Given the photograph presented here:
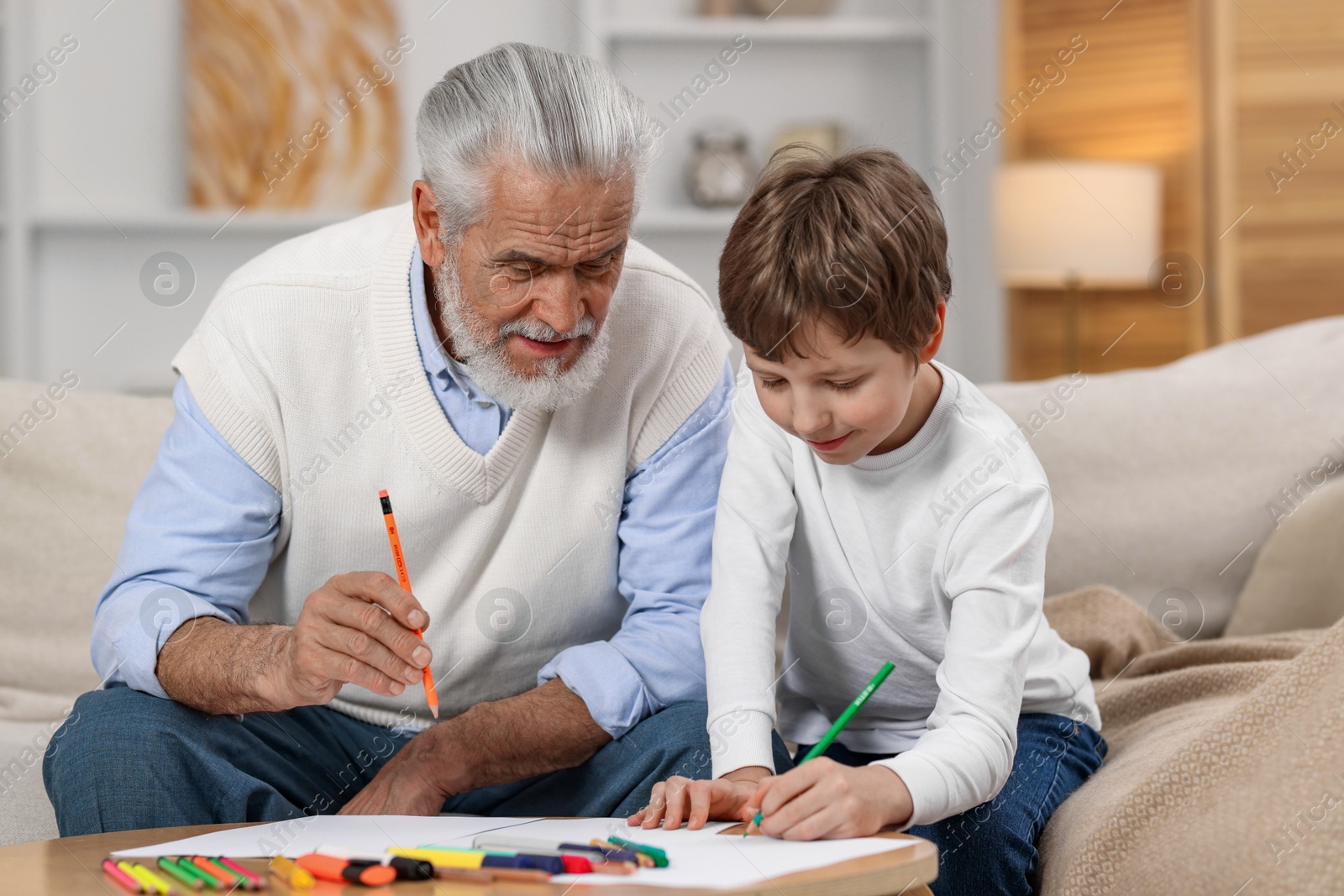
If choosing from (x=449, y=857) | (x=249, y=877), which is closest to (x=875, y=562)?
(x=449, y=857)

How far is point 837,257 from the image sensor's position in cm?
104

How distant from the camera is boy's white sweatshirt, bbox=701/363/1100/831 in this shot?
41.0 inches

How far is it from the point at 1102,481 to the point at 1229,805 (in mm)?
954

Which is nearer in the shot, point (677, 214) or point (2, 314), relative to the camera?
point (2, 314)

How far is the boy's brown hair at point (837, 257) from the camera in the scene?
3.38ft

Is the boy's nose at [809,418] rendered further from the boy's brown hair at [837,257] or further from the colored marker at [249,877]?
the colored marker at [249,877]

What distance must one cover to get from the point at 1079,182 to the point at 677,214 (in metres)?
1.04

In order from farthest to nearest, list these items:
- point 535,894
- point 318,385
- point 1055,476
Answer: point 1055,476
point 318,385
point 535,894

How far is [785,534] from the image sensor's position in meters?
1.22

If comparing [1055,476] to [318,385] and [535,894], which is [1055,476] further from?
[535,894]

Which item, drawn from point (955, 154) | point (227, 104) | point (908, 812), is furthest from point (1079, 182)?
point (908, 812)

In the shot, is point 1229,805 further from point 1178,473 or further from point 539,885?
point 1178,473

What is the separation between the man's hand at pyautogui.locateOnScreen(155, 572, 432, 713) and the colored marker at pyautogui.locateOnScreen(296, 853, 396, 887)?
0.24m

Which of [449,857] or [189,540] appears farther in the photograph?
[189,540]
